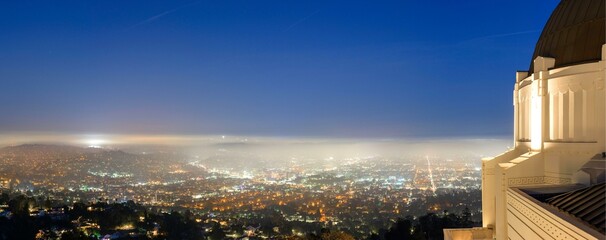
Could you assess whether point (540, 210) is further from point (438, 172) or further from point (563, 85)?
point (438, 172)

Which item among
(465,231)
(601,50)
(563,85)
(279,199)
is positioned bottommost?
(279,199)

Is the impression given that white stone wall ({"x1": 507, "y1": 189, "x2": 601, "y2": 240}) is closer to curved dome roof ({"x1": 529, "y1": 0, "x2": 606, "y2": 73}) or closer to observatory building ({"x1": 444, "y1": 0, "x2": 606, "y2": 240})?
observatory building ({"x1": 444, "y1": 0, "x2": 606, "y2": 240})

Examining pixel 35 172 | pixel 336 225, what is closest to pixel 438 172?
pixel 336 225

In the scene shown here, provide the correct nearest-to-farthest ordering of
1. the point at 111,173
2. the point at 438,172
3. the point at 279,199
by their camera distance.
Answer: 1. the point at 279,199
2. the point at 438,172
3. the point at 111,173

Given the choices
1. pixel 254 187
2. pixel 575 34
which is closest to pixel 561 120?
pixel 575 34

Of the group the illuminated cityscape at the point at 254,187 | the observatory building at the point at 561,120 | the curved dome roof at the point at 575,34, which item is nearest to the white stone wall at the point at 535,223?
the observatory building at the point at 561,120

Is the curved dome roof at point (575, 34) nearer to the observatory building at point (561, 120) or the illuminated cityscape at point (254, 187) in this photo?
the observatory building at point (561, 120)

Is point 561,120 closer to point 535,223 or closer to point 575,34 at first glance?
point 575,34

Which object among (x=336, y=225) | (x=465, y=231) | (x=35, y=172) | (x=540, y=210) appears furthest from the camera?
(x=35, y=172)
